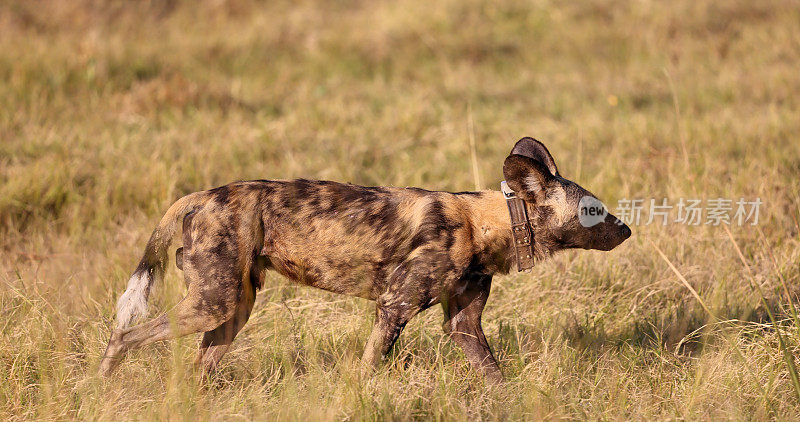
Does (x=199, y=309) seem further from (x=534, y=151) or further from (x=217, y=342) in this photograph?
(x=534, y=151)

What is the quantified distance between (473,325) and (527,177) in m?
0.63

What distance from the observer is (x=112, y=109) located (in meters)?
6.96

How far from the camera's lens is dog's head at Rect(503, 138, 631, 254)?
10.4 ft

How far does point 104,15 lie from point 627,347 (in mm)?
8519

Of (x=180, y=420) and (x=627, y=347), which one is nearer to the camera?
(x=180, y=420)

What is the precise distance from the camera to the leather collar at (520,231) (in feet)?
10.5

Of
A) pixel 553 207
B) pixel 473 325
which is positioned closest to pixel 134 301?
pixel 473 325

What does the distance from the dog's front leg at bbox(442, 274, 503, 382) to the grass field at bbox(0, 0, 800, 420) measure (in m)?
0.09

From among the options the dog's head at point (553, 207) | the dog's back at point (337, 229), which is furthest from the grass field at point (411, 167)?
the dog's head at point (553, 207)

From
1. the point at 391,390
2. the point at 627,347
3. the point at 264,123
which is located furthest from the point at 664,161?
the point at 391,390

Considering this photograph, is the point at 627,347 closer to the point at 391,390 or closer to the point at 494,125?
the point at 391,390

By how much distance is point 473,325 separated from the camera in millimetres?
3250

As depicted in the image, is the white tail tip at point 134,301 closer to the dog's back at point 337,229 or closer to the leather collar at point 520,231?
the dog's back at point 337,229

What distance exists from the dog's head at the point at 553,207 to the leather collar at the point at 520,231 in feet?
0.12
